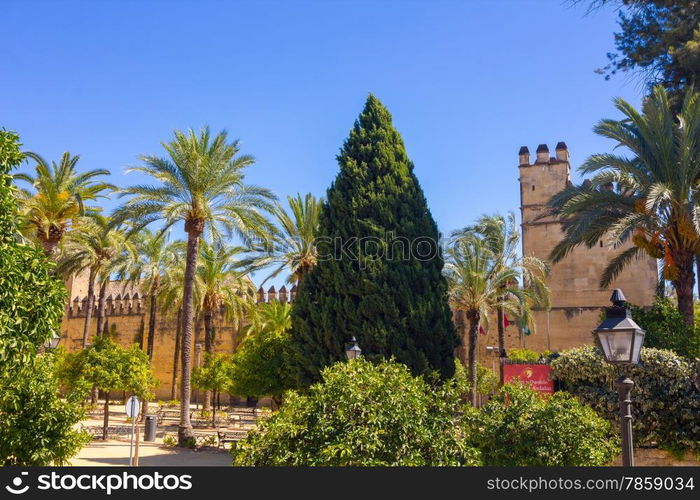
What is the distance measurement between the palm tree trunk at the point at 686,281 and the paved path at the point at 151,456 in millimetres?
9450

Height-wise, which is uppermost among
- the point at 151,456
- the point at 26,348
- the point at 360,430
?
the point at 26,348

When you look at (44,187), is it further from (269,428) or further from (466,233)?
(269,428)

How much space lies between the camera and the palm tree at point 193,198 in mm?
15852

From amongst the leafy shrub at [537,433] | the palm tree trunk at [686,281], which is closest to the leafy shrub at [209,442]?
the leafy shrub at [537,433]

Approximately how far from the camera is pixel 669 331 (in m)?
11.9

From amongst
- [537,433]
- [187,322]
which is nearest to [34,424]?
[537,433]

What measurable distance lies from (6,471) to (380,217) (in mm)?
11574

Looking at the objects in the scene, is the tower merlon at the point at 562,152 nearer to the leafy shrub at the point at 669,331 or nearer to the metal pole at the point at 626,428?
the leafy shrub at the point at 669,331

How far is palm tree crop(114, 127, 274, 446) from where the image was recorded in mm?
15852

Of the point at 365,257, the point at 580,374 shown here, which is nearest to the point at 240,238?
the point at 365,257

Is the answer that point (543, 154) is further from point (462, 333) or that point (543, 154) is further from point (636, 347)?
point (636, 347)

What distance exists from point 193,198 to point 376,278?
5.20 meters

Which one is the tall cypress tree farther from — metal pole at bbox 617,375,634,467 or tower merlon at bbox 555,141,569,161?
tower merlon at bbox 555,141,569,161

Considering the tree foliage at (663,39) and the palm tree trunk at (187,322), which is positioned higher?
the tree foliage at (663,39)
